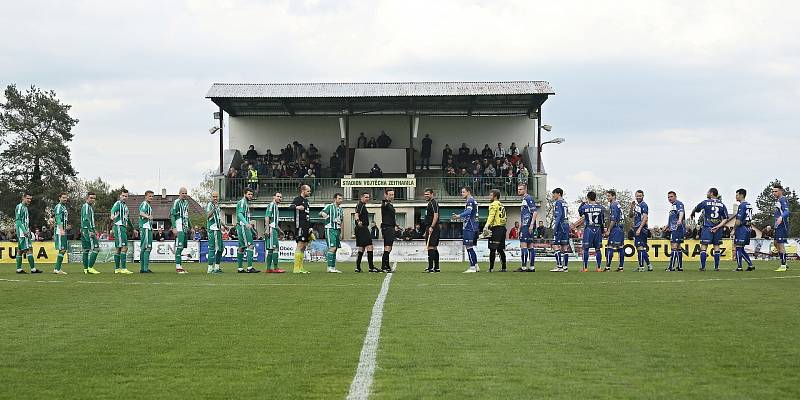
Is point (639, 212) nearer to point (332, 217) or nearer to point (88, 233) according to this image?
point (332, 217)

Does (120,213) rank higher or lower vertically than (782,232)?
higher

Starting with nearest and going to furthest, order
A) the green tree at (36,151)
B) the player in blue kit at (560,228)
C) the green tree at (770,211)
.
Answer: the player in blue kit at (560,228) → the green tree at (36,151) → the green tree at (770,211)

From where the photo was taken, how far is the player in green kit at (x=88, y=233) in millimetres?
Result: 25453

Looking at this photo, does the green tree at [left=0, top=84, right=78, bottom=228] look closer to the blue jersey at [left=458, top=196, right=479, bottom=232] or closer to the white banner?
the white banner

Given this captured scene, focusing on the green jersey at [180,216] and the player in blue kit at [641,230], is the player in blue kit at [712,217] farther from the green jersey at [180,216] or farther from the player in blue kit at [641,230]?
the green jersey at [180,216]

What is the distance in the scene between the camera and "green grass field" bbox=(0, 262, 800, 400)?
7.01 metres

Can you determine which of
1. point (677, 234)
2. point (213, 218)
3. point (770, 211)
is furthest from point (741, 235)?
point (770, 211)

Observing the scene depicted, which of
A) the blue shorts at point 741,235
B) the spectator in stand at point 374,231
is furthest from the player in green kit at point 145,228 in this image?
the spectator in stand at point 374,231

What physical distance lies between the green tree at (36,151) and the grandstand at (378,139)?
27.5 meters

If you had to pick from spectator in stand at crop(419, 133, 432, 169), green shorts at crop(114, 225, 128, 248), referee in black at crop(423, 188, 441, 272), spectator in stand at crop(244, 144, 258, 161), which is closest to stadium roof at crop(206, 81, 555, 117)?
spectator in stand at crop(419, 133, 432, 169)

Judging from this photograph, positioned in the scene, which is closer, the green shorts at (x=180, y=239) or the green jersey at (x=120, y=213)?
the green jersey at (x=120, y=213)

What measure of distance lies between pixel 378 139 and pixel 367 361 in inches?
1850

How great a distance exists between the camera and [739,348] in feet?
29.2

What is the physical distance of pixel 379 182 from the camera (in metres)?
49.6
